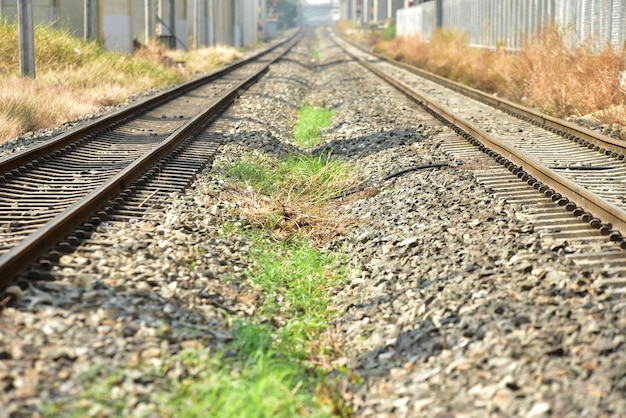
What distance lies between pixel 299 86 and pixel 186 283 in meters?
17.7

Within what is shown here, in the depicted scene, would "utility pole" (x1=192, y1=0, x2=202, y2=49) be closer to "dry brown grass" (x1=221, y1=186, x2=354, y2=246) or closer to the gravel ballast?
"dry brown grass" (x1=221, y1=186, x2=354, y2=246)

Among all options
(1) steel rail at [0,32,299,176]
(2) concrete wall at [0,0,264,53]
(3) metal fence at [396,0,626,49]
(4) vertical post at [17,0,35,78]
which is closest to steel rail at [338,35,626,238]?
(1) steel rail at [0,32,299,176]

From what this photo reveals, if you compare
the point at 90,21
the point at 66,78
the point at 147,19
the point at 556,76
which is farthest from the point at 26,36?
the point at 147,19

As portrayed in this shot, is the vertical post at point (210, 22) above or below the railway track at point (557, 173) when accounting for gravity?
above

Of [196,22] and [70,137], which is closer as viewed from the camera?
[70,137]

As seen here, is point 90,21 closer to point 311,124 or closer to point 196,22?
point 311,124

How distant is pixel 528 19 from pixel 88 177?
16.5 m

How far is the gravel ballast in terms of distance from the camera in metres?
3.49

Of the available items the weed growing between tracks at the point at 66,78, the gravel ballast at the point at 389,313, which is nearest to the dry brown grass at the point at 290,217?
the gravel ballast at the point at 389,313

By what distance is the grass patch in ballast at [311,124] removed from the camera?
12305 millimetres

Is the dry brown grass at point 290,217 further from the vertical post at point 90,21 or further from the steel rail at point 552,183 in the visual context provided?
the vertical post at point 90,21

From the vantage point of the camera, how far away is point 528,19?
70.7ft

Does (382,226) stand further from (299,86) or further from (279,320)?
(299,86)

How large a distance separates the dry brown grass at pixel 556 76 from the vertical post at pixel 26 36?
9852mm
